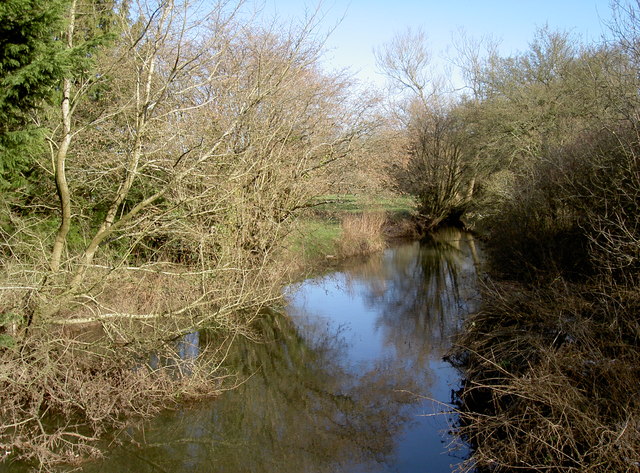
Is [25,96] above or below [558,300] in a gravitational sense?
above

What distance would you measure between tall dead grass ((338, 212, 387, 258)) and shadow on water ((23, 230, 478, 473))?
6.53 metres

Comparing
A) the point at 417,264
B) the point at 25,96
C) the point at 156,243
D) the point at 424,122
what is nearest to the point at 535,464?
the point at 25,96

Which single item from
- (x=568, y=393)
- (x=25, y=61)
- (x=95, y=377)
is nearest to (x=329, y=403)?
(x=95, y=377)

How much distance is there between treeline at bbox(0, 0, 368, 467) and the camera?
667 cm

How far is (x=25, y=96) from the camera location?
657cm

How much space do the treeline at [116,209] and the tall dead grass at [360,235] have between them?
24.9 feet

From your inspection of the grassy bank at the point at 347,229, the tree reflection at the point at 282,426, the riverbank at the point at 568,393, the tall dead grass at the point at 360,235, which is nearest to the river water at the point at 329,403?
the tree reflection at the point at 282,426

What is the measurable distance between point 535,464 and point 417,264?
14.5 m

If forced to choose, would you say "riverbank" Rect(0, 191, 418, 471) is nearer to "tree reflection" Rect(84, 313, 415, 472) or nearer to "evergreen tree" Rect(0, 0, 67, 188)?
"tree reflection" Rect(84, 313, 415, 472)

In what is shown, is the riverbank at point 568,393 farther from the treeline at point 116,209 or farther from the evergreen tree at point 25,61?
A: the evergreen tree at point 25,61

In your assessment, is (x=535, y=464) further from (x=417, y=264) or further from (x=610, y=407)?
(x=417, y=264)

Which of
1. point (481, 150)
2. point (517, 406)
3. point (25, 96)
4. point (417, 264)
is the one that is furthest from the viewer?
point (481, 150)

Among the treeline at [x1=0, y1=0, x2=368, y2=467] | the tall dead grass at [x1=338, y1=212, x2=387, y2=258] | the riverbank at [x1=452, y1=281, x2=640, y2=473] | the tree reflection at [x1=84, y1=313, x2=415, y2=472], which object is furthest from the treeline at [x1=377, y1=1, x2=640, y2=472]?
the tall dead grass at [x1=338, y1=212, x2=387, y2=258]

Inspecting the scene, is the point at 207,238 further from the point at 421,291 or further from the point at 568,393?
the point at 421,291
